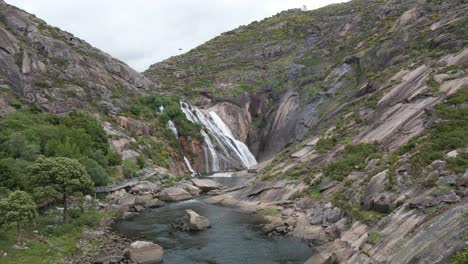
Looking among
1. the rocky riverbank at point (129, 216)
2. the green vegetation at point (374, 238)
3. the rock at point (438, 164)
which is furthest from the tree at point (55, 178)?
the rock at point (438, 164)

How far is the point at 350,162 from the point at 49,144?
36897 mm

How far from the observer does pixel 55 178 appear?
36.0 metres

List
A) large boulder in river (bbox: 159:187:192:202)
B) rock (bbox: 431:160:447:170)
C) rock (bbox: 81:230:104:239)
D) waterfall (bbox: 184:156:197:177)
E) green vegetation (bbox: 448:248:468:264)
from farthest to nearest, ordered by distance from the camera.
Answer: waterfall (bbox: 184:156:197:177) < large boulder in river (bbox: 159:187:192:202) < rock (bbox: 81:230:104:239) < rock (bbox: 431:160:447:170) < green vegetation (bbox: 448:248:468:264)

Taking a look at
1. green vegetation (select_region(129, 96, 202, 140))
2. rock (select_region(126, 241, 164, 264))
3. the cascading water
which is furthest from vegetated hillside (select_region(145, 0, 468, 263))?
the cascading water

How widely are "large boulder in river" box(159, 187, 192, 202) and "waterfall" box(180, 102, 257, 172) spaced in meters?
28.8

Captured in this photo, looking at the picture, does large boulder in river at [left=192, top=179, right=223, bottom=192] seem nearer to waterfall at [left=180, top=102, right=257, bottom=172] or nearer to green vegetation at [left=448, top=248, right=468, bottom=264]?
waterfall at [left=180, top=102, right=257, bottom=172]

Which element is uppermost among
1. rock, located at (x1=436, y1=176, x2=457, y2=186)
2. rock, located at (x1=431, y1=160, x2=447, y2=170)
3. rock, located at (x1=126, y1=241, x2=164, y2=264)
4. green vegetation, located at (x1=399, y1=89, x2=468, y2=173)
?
green vegetation, located at (x1=399, y1=89, x2=468, y2=173)

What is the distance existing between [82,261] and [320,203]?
918 inches

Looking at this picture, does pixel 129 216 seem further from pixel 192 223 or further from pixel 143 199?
pixel 192 223

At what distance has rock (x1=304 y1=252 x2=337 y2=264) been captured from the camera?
1033 inches

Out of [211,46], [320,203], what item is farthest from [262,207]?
[211,46]

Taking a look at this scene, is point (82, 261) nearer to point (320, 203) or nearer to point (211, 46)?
point (320, 203)

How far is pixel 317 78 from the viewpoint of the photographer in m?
100

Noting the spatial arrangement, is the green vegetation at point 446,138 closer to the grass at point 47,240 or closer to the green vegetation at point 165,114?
the grass at point 47,240
